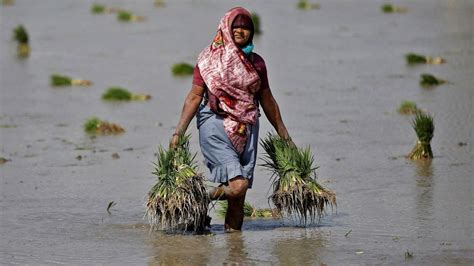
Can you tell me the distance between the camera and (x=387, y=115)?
13.8 m

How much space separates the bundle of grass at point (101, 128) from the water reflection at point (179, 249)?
16.8 feet

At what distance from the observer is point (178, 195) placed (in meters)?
8.13

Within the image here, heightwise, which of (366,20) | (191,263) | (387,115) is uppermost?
(366,20)

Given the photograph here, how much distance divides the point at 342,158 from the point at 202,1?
2079 centimetres

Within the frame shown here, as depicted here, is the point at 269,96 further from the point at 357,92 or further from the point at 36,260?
the point at 357,92

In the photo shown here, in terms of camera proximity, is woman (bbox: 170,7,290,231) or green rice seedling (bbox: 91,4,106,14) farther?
green rice seedling (bbox: 91,4,106,14)

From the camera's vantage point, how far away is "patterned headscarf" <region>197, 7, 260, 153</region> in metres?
8.16

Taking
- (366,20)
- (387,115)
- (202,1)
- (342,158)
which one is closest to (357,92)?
(387,115)

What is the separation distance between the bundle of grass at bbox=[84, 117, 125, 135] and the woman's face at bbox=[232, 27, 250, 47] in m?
5.46

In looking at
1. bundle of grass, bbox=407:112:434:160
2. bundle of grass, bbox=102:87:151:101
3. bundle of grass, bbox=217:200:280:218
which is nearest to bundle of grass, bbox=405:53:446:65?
bundle of grass, bbox=102:87:151:101

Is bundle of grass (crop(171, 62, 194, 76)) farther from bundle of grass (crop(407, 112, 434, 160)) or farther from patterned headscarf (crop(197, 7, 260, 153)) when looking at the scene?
patterned headscarf (crop(197, 7, 260, 153))

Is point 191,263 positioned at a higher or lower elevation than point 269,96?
lower

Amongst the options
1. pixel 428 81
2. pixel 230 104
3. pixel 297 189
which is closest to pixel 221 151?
pixel 230 104

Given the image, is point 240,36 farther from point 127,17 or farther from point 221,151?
point 127,17
